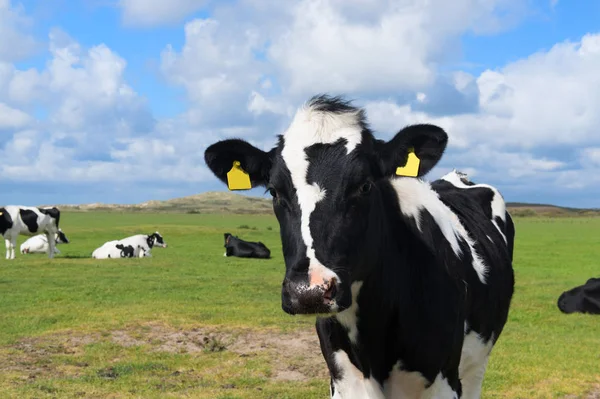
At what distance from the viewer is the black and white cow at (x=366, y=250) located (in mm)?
4016

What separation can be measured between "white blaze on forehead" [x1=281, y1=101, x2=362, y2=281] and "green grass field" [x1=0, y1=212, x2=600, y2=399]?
4844 mm

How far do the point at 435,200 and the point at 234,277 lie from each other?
1700 cm

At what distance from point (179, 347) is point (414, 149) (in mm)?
7707

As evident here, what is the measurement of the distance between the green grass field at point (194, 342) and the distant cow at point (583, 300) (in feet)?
1.28

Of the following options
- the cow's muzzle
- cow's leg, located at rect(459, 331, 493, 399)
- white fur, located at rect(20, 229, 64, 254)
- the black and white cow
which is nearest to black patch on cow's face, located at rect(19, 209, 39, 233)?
white fur, located at rect(20, 229, 64, 254)

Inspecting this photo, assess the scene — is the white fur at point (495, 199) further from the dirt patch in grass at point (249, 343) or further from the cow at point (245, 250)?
the cow at point (245, 250)

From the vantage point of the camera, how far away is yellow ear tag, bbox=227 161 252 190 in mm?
5133

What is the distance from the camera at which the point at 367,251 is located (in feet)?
14.1

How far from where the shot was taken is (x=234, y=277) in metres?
22.4

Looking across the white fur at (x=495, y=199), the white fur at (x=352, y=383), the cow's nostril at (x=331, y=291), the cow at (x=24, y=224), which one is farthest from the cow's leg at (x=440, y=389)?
the cow at (x=24, y=224)

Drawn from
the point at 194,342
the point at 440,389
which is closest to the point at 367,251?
the point at 440,389

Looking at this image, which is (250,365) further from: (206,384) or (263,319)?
(263,319)

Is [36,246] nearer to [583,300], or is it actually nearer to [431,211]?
[583,300]

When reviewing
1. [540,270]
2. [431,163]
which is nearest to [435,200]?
[431,163]
